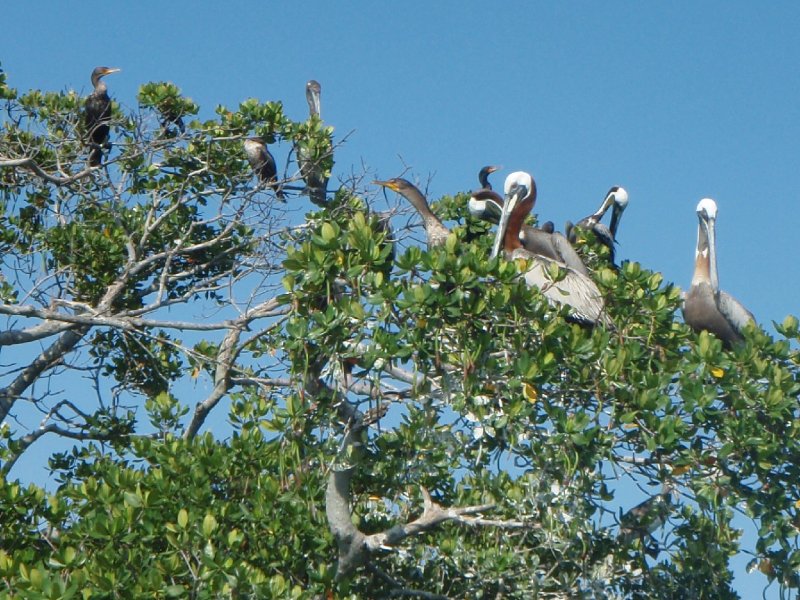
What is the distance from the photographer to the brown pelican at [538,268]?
645 centimetres

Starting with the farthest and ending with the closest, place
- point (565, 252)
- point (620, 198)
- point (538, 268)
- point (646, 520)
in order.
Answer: point (620, 198)
point (565, 252)
point (538, 268)
point (646, 520)

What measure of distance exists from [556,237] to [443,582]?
3910mm

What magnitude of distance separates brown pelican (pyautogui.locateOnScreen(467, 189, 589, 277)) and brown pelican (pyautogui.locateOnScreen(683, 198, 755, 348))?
1.00 metres

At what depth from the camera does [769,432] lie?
586 cm

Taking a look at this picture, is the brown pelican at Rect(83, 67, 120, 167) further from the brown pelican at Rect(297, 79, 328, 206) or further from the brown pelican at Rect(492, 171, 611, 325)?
the brown pelican at Rect(492, 171, 611, 325)

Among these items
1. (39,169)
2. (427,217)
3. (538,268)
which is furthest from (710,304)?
(39,169)

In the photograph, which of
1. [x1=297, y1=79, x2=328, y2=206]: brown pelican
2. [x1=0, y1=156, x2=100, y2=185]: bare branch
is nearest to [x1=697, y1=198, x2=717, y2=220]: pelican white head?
[x1=297, y1=79, x2=328, y2=206]: brown pelican

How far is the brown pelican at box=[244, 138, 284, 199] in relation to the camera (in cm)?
892

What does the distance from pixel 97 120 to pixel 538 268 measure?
385cm

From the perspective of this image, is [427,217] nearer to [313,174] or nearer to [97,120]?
[313,174]

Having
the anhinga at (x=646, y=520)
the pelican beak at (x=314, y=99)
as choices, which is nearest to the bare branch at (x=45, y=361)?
the anhinga at (x=646, y=520)

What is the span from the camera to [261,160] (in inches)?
356

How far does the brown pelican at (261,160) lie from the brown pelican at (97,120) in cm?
111

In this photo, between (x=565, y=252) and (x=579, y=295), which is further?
(x=565, y=252)
